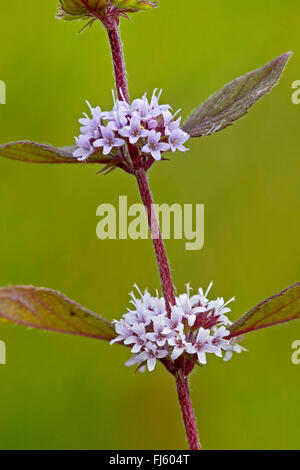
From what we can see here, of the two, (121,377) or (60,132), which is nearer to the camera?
(121,377)

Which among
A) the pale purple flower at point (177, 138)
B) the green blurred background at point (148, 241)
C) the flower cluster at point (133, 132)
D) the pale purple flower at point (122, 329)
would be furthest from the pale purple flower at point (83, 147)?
the green blurred background at point (148, 241)

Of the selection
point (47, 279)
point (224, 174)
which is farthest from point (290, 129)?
point (47, 279)

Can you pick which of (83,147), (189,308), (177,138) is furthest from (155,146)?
(189,308)

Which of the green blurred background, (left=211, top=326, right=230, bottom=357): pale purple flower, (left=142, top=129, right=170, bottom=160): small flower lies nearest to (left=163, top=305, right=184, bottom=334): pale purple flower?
(left=211, top=326, right=230, bottom=357): pale purple flower

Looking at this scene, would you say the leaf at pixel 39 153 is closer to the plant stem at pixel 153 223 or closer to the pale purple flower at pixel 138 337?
the plant stem at pixel 153 223

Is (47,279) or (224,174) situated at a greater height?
(224,174)
